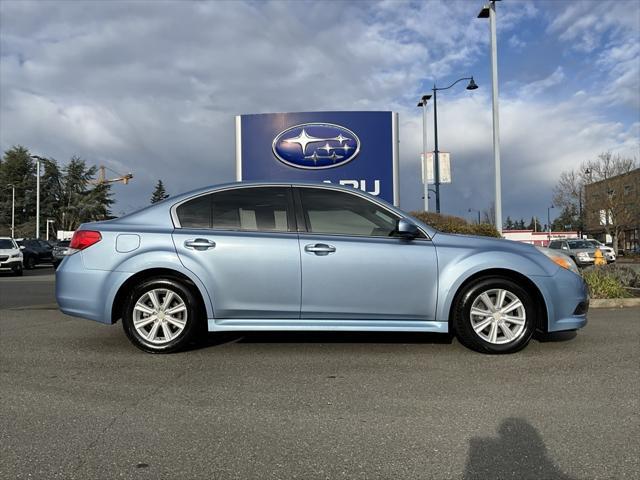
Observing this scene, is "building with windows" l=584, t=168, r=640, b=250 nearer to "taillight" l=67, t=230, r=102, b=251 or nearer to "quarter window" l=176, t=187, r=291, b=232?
"quarter window" l=176, t=187, r=291, b=232

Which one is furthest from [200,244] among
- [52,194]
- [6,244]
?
[52,194]

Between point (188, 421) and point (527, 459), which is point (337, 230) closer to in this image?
point (188, 421)

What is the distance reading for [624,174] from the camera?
43000mm

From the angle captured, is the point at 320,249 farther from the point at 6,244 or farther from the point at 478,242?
the point at 6,244

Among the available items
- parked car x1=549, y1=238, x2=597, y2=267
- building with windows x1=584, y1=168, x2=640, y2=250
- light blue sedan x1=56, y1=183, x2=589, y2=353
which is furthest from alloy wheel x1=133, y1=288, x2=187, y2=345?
building with windows x1=584, y1=168, x2=640, y2=250

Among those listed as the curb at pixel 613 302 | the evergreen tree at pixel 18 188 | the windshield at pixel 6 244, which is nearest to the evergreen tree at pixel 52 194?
the evergreen tree at pixel 18 188

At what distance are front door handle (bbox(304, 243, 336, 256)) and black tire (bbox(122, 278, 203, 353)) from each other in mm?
1208

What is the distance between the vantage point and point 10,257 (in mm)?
21375

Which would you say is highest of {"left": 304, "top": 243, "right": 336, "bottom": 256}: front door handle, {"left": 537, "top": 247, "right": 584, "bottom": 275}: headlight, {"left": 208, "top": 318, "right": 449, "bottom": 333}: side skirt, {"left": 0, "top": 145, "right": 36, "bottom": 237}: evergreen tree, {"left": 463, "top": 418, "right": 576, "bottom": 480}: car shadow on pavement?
{"left": 0, "top": 145, "right": 36, "bottom": 237}: evergreen tree

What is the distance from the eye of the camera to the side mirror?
16.7 ft

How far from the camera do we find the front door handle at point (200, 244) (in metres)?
5.14

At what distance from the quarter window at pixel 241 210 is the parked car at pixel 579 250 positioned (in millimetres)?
25435

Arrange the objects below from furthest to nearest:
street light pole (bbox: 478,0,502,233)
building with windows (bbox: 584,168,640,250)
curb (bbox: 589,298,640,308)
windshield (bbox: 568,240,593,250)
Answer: building with windows (bbox: 584,168,640,250) < windshield (bbox: 568,240,593,250) < street light pole (bbox: 478,0,502,233) < curb (bbox: 589,298,640,308)

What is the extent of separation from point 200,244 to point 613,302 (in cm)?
739
